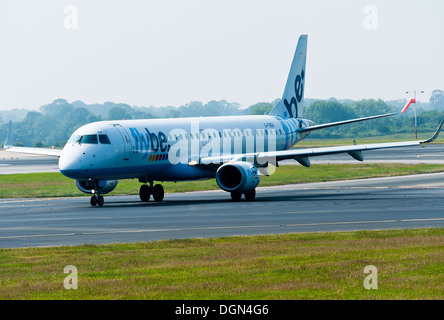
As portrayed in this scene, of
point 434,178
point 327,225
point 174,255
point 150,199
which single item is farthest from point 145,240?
point 434,178

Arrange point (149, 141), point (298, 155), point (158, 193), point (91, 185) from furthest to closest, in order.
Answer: point (158, 193), point (298, 155), point (91, 185), point (149, 141)

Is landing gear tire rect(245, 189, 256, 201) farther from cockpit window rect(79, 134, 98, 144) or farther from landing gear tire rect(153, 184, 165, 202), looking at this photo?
cockpit window rect(79, 134, 98, 144)

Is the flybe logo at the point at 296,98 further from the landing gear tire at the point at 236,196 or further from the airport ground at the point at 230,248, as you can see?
the landing gear tire at the point at 236,196

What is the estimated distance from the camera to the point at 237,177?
43844 mm

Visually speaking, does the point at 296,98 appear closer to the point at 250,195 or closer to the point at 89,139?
the point at 250,195

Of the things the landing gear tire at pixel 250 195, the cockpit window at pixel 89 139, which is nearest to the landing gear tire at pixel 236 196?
the landing gear tire at pixel 250 195

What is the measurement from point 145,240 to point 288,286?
1013cm

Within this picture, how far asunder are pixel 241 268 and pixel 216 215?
15.4 m

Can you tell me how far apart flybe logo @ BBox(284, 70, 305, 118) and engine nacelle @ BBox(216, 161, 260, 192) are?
1207cm

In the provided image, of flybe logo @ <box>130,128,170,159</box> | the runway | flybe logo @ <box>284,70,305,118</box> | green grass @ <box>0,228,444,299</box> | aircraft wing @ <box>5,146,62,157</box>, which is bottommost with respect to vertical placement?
the runway

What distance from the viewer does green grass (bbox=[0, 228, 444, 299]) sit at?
1677 centimetres

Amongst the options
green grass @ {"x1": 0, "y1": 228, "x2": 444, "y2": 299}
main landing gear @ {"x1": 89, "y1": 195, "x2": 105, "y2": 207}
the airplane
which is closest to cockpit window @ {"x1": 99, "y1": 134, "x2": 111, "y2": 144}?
the airplane

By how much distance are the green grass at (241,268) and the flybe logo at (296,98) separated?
28382 millimetres

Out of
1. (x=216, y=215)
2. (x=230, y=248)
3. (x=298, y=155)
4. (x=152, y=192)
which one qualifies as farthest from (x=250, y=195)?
(x=230, y=248)
